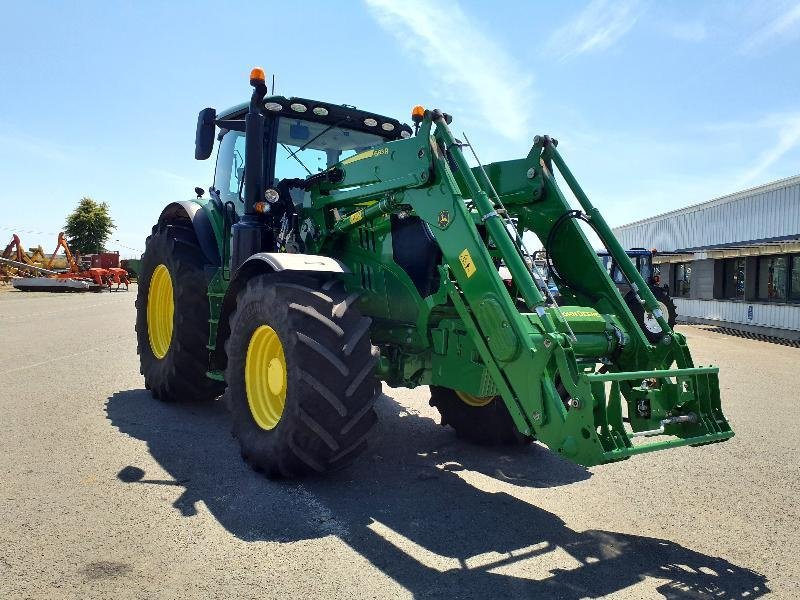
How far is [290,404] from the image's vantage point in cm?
407

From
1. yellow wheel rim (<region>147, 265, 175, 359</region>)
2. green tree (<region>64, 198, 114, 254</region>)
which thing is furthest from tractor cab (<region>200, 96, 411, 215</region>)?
green tree (<region>64, 198, 114, 254</region>)

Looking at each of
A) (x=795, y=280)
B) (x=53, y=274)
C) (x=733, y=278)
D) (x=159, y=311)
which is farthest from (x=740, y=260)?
(x=53, y=274)

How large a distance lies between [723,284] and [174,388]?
66.1ft

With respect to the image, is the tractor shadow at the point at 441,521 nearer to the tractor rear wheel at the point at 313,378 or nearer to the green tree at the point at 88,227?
the tractor rear wheel at the point at 313,378

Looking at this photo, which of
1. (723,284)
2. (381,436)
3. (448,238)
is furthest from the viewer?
(723,284)

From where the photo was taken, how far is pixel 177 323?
20.4ft

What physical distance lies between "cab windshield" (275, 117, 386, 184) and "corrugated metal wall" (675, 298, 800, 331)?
1552 centimetres

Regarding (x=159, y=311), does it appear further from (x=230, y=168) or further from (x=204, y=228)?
(x=230, y=168)

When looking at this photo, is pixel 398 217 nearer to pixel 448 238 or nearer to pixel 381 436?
pixel 448 238

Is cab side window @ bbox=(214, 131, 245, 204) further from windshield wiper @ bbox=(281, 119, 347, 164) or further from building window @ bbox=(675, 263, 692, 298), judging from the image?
building window @ bbox=(675, 263, 692, 298)

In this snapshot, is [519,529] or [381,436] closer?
[519,529]

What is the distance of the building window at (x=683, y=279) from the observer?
951 inches

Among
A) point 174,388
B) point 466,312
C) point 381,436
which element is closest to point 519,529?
point 466,312

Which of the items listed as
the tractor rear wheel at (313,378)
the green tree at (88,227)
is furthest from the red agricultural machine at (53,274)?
the tractor rear wheel at (313,378)
